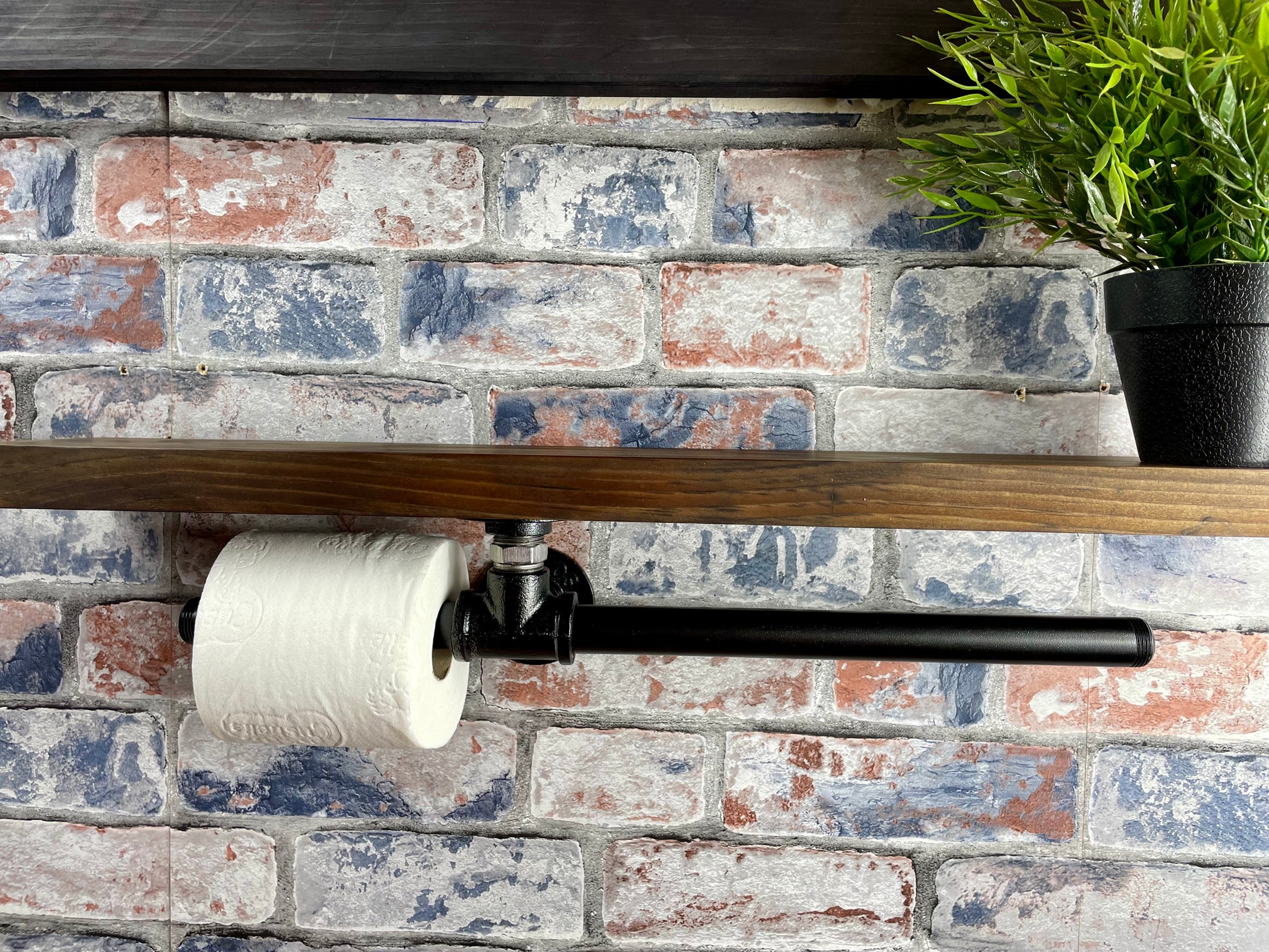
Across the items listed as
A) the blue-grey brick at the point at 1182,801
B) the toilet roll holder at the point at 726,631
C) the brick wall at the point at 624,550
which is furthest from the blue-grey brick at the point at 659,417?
the blue-grey brick at the point at 1182,801

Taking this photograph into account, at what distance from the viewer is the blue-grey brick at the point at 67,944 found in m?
0.66

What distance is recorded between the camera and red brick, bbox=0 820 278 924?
2.12ft

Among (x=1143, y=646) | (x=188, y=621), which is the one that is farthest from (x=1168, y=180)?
(x=188, y=621)

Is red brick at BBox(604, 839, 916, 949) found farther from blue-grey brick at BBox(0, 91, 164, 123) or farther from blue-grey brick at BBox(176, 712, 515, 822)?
blue-grey brick at BBox(0, 91, 164, 123)

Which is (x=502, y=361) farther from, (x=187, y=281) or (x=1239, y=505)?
(x=1239, y=505)

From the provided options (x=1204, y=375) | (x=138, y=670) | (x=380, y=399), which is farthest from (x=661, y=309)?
(x=138, y=670)

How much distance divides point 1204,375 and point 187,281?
0.65 meters

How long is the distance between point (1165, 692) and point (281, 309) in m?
0.69

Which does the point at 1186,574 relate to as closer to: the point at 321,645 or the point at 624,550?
the point at 624,550

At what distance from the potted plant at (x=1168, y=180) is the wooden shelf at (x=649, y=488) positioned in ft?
0.17

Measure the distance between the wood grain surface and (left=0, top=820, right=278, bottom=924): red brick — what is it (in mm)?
553

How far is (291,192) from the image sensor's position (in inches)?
24.1

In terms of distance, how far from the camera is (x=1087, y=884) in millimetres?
622

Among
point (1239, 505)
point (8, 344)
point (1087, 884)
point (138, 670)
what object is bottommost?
point (1087, 884)
